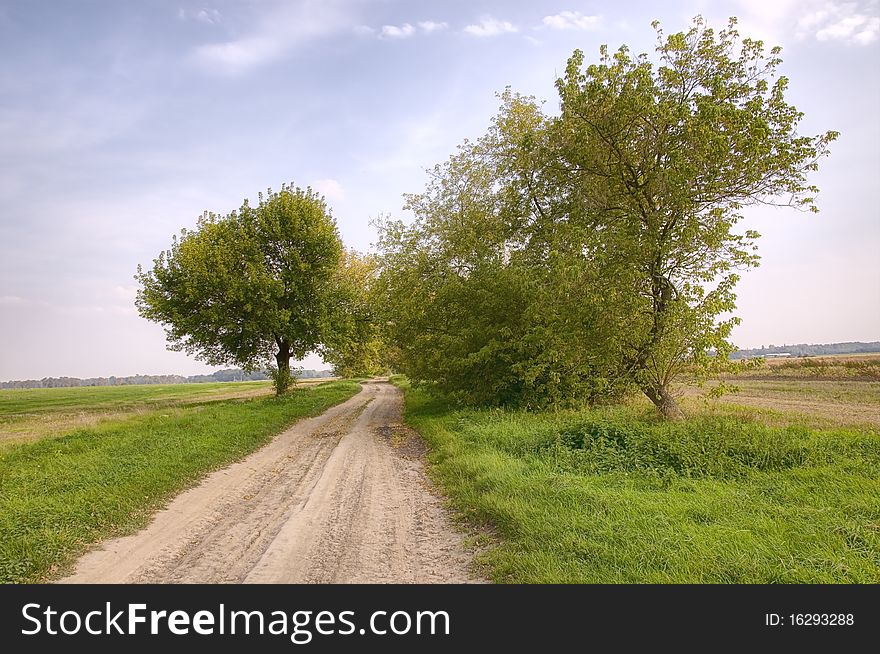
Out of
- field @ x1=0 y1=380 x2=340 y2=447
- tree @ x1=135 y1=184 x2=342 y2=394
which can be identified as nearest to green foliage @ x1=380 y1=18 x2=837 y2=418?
tree @ x1=135 y1=184 x2=342 y2=394

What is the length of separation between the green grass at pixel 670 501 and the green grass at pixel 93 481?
18.7 feet

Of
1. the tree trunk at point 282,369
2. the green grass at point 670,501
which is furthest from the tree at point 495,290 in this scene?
the tree trunk at point 282,369

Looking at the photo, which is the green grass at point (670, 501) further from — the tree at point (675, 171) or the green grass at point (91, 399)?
the green grass at point (91, 399)

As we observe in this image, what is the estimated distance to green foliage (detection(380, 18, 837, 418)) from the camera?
14742 mm

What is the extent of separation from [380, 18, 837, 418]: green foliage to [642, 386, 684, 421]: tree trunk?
65mm

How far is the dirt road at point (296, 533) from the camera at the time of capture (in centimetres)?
617

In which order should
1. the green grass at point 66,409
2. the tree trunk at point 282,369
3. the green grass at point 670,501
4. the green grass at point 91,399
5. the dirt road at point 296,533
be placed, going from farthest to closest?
the green grass at point 91,399 < the tree trunk at point 282,369 < the green grass at point 66,409 < the dirt road at point 296,533 < the green grass at point 670,501

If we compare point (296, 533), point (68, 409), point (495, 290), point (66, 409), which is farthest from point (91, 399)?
point (296, 533)

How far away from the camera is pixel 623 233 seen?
15383 mm

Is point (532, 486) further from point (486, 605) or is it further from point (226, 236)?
point (226, 236)

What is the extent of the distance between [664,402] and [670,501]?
9235 mm

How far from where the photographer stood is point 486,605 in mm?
5188

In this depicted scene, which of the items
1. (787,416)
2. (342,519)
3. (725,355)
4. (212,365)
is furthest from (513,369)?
(212,365)

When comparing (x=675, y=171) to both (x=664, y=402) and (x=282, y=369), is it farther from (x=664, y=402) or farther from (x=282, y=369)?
(x=282, y=369)
